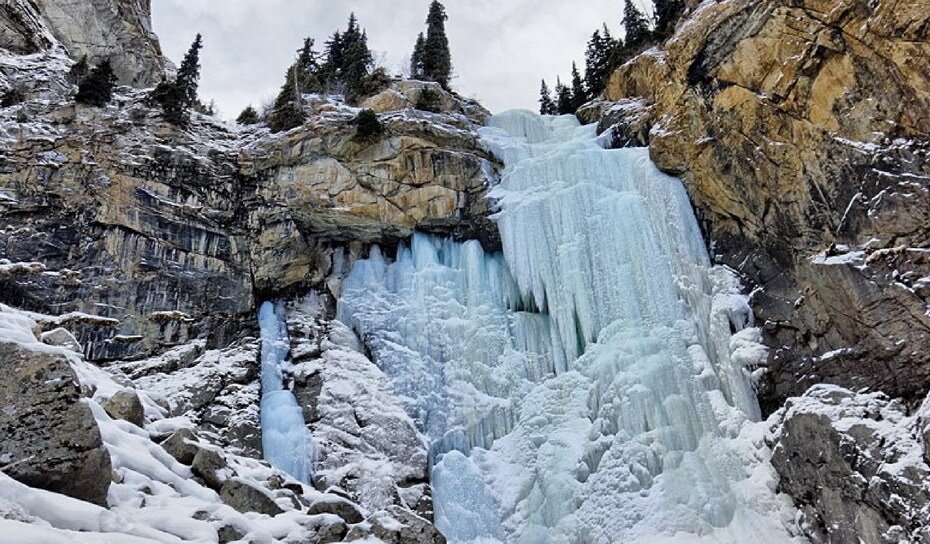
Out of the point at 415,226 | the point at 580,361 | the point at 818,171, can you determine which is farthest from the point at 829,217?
the point at 415,226

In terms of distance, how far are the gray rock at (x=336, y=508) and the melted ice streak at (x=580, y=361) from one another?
693 cm

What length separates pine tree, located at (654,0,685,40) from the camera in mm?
20653

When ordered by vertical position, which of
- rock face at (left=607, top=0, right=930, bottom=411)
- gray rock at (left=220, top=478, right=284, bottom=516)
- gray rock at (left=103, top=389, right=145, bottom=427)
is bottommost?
gray rock at (left=220, top=478, right=284, bottom=516)

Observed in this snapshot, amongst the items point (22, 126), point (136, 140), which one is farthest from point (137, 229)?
point (22, 126)

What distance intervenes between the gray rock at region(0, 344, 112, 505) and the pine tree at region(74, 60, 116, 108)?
14.4 meters

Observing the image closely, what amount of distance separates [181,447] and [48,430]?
198 cm

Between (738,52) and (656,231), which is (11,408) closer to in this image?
(656,231)

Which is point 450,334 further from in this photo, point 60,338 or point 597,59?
point 597,59

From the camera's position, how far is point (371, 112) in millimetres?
17953

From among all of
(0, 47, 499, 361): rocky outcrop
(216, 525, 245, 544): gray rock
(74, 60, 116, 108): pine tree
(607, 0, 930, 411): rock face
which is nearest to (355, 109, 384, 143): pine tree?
(0, 47, 499, 361): rocky outcrop

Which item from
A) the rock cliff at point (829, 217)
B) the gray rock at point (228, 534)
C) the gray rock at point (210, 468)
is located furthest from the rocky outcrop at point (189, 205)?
the gray rock at point (228, 534)

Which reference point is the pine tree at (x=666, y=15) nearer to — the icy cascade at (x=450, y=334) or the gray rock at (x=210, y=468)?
the icy cascade at (x=450, y=334)

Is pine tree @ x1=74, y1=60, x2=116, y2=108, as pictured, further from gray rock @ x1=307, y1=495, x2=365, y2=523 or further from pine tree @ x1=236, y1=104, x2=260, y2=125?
gray rock @ x1=307, y1=495, x2=365, y2=523

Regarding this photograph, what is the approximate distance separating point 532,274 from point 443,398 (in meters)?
3.86
